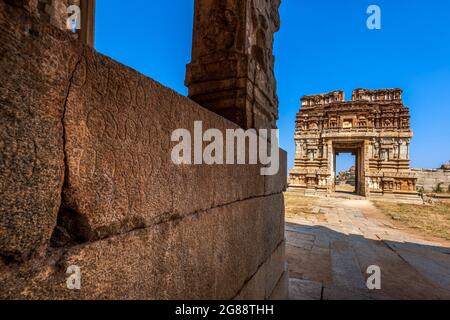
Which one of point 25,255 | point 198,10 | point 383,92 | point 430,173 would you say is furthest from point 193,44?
point 430,173

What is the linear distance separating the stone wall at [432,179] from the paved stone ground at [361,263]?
23.2 m

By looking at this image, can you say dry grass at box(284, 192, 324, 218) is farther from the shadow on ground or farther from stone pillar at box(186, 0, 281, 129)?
stone pillar at box(186, 0, 281, 129)

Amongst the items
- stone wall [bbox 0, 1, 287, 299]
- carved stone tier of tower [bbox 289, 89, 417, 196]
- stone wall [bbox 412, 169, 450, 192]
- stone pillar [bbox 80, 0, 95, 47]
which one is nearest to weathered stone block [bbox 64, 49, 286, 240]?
stone wall [bbox 0, 1, 287, 299]

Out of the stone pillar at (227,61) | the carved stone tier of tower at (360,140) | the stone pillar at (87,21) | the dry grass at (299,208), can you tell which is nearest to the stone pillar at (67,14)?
the stone pillar at (87,21)

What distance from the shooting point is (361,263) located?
4.28 m

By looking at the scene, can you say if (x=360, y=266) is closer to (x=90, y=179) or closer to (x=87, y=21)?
(x=90, y=179)

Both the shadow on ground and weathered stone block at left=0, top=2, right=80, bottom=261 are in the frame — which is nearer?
weathered stone block at left=0, top=2, right=80, bottom=261

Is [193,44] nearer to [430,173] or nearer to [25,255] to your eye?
[25,255]

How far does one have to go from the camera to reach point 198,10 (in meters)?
2.36

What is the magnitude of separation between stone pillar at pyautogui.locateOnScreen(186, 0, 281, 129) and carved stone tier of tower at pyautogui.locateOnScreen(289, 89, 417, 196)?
17862mm

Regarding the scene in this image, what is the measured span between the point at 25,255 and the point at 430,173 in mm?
32025

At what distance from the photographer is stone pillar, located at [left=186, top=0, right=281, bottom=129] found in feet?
7.00

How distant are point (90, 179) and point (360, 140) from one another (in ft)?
68.7

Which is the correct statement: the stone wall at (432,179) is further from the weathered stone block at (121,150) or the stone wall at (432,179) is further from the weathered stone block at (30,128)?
the weathered stone block at (30,128)
